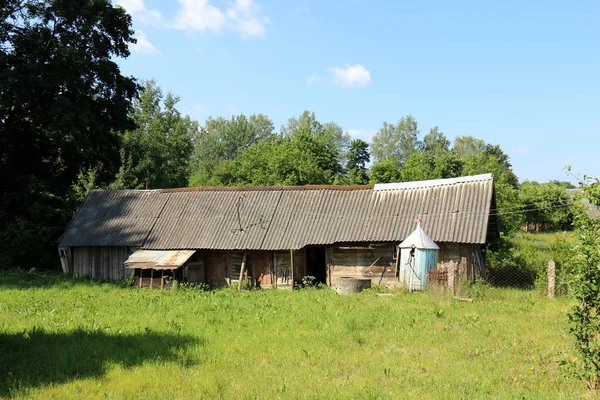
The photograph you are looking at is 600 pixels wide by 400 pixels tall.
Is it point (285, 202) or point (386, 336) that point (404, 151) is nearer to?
point (285, 202)

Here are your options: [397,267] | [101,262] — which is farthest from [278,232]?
[101,262]

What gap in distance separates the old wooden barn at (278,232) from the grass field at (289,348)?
3.93 m

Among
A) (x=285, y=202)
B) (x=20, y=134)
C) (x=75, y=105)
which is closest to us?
(x=285, y=202)

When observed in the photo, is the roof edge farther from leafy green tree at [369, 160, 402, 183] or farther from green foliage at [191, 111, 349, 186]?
leafy green tree at [369, 160, 402, 183]

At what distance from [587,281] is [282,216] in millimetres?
16748

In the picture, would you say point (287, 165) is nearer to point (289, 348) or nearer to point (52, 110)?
point (52, 110)

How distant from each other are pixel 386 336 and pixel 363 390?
3805 millimetres

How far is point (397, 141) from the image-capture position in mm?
74750

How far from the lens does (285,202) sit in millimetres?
24781

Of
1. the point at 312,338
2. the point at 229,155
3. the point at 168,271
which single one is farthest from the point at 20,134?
the point at 229,155

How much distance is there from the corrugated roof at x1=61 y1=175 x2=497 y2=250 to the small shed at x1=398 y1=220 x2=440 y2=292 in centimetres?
79

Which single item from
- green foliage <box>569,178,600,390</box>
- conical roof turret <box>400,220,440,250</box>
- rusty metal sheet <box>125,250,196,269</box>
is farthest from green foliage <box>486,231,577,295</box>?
rusty metal sheet <box>125,250,196,269</box>

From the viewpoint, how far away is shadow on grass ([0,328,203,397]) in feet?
31.2

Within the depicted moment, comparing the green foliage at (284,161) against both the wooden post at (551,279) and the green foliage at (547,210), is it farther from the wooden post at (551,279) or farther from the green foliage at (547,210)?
the wooden post at (551,279)
